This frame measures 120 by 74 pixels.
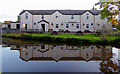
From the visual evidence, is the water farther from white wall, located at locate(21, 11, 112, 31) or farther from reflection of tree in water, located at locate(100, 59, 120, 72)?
white wall, located at locate(21, 11, 112, 31)

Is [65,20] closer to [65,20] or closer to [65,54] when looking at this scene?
[65,20]

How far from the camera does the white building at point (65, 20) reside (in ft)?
94.1

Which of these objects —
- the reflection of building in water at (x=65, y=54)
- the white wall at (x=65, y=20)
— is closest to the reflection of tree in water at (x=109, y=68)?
the reflection of building in water at (x=65, y=54)

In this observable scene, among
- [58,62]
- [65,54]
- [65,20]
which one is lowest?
[58,62]

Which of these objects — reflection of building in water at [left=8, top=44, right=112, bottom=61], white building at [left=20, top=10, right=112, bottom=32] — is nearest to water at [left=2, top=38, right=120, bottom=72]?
reflection of building in water at [left=8, top=44, right=112, bottom=61]

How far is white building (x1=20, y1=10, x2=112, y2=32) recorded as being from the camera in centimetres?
2867

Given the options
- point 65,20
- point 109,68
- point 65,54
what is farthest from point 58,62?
point 65,20

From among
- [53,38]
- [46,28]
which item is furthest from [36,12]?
[53,38]

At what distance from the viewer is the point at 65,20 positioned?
29125mm

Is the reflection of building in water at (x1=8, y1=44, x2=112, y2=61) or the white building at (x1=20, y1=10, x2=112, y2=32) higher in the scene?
the white building at (x1=20, y1=10, x2=112, y2=32)

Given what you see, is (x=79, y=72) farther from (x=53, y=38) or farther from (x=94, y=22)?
(x=94, y=22)

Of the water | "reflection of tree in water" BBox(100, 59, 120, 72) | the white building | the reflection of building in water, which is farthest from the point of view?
the white building

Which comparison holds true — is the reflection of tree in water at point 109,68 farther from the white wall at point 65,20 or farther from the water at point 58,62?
the white wall at point 65,20

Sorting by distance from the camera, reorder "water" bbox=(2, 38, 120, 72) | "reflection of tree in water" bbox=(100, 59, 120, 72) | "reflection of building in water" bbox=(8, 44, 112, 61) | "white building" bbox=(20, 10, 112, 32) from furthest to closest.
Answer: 1. "white building" bbox=(20, 10, 112, 32)
2. "reflection of building in water" bbox=(8, 44, 112, 61)
3. "water" bbox=(2, 38, 120, 72)
4. "reflection of tree in water" bbox=(100, 59, 120, 72)
